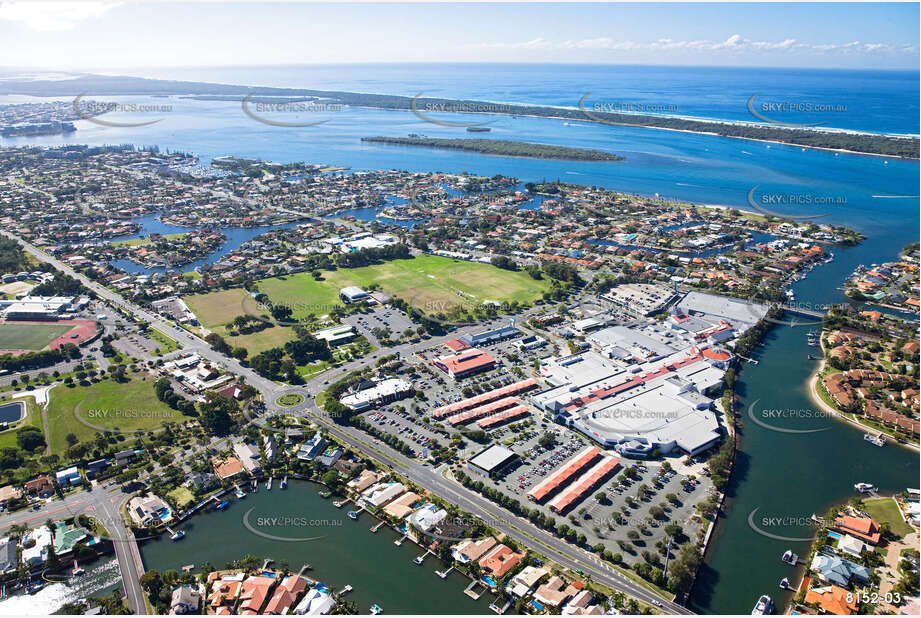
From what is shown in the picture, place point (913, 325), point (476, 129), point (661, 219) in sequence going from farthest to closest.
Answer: point (476, 129)
point (661, 219)
point (913, 325)

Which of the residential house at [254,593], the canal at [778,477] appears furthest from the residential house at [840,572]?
the residential house at [254,593]

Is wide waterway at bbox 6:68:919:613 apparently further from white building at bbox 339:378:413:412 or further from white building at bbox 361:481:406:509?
white building at bbox 339:378:413:412

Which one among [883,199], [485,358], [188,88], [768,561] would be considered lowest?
[768,561]

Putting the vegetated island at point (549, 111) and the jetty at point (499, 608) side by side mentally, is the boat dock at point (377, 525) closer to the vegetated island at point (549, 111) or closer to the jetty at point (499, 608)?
the jetty at point (499, 608)

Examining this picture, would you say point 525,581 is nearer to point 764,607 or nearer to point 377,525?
point 377,525

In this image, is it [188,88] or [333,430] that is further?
[188,88]

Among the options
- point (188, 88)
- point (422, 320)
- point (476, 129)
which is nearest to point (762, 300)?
point (422, 320)

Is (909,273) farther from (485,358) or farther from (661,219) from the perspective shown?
(485,358)
